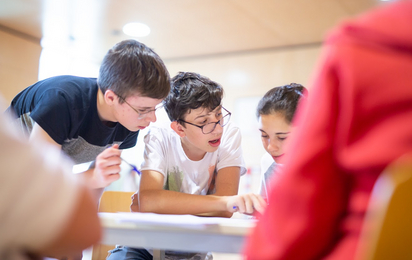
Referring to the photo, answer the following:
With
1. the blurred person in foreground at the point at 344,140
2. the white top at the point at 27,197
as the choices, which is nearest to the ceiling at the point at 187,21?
the blurred person in foreground at the point at 344,140

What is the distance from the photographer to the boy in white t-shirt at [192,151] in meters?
1.45

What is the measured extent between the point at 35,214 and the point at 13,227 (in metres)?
0.02

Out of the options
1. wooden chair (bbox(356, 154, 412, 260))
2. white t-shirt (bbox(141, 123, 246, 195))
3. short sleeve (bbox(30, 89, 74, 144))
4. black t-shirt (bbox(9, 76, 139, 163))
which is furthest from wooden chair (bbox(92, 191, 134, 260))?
wooden chair (bbox(356, 154, 412, 260))

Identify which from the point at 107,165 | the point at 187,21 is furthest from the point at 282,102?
the point at 187,21

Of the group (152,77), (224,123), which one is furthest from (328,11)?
(152,77)

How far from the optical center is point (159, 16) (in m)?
3.45

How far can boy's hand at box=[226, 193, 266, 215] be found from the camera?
1.11 m

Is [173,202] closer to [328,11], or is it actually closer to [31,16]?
[328,11]

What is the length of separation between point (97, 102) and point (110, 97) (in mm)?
88

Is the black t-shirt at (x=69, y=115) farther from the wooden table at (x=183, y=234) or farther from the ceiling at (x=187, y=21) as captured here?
the ceiling at (x=187, y=21)

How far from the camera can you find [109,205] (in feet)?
5.67

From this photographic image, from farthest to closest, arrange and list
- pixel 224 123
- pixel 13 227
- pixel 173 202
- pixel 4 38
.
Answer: pixel 4 38, pixel 224 123, pixel 173 202, pixel 13 227

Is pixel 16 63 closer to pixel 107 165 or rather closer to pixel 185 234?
pixel 107 165

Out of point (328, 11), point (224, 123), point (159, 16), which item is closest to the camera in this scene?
point (224, 123)
